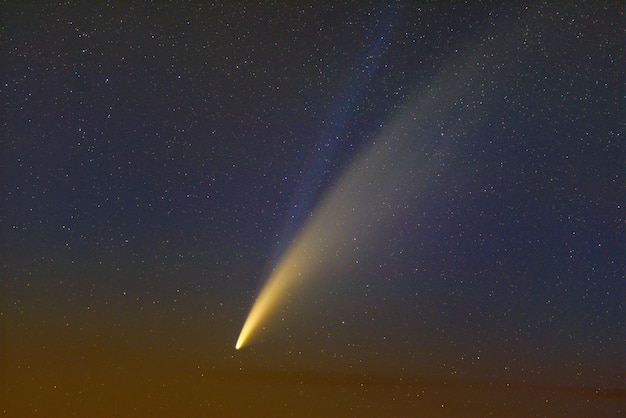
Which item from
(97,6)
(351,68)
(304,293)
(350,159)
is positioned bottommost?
(304,293)

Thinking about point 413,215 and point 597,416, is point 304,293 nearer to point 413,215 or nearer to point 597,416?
point 413,215

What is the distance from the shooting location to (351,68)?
114cm

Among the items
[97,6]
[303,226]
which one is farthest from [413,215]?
[97,6]

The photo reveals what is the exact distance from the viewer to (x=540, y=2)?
1136 mm

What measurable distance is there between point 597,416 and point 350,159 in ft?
2.38

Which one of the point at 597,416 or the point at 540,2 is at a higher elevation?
the point at 540,2

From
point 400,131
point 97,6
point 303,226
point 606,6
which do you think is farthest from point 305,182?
point 606,6

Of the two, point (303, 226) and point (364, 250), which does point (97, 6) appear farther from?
point (364, 250)

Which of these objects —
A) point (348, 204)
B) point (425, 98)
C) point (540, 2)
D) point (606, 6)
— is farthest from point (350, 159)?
point (606, 6)

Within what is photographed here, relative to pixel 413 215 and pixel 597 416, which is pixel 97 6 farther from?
pixel 597 416

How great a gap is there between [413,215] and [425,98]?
0.24 m

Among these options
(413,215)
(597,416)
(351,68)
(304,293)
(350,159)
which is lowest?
(597,416)

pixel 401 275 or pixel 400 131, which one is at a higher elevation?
pixel 400 131

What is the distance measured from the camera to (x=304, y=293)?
1126mm
